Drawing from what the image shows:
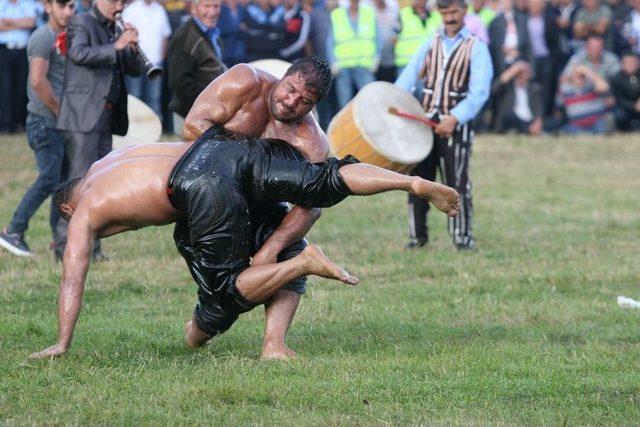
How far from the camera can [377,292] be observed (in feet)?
29.7

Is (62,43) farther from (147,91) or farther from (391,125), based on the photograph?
(147,91)

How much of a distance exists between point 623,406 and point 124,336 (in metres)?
2.80

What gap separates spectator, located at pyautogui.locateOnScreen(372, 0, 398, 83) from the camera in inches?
771

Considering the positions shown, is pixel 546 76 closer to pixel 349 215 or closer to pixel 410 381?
pixel 349 215

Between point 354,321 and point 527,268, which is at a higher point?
point 354,321

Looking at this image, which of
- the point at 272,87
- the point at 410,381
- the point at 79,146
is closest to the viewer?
the point at 410,381

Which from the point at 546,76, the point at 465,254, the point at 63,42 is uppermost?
the point at 63,42

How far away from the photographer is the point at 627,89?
→ 20797mm

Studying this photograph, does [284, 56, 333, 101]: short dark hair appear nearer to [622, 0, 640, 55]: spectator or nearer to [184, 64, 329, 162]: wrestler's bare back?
[184, 64, 329, 162]: wrestler's bare back

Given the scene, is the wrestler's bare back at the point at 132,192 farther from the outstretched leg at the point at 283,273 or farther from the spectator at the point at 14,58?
the spectator at the point at 14,58

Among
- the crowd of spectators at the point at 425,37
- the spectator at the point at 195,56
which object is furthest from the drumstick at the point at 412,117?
the crowd of spectators at the point at 425,37

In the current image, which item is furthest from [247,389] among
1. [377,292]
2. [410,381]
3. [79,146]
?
[79,146]

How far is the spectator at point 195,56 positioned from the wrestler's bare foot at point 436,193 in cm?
451

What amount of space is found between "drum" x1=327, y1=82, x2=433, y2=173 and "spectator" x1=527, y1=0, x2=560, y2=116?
11086 mm
